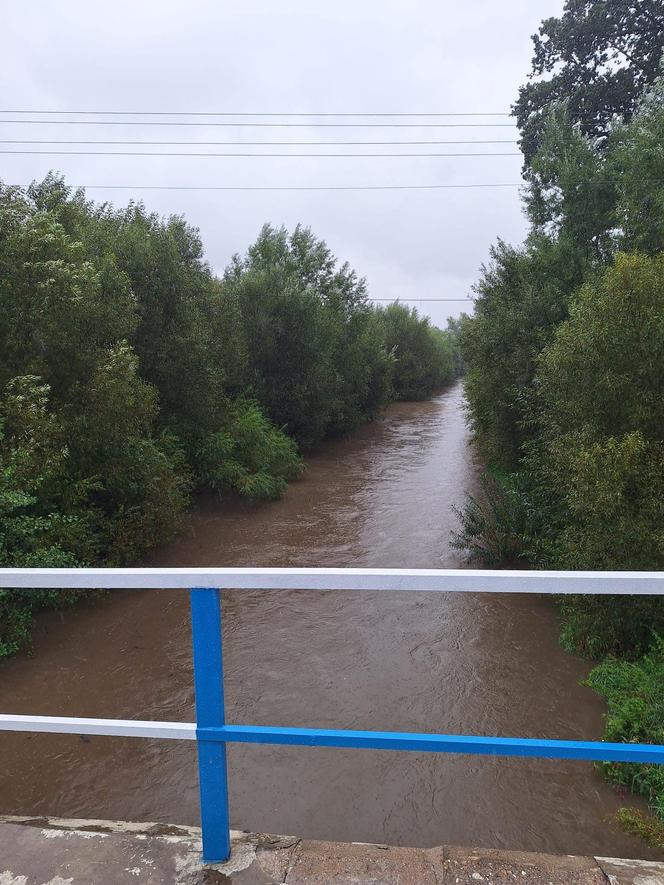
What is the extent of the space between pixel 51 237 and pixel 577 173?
439 inches

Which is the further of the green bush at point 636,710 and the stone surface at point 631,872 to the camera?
the green bush at point 636,710

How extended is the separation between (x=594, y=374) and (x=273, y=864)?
22.7 ft

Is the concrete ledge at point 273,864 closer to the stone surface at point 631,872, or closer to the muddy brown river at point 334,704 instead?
the stone surface at point 631,872

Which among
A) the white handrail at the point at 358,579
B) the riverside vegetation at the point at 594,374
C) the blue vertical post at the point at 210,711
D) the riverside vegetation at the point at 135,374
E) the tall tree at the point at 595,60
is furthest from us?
the tall tree at the point at 595,60

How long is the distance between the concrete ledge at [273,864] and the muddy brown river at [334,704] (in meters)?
2.63

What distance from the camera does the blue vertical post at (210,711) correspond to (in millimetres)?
1855

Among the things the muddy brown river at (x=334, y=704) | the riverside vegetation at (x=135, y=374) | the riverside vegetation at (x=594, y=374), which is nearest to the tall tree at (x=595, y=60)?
the riverside vegetation at (x=594, y=374)

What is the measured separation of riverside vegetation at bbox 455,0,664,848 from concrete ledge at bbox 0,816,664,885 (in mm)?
2739

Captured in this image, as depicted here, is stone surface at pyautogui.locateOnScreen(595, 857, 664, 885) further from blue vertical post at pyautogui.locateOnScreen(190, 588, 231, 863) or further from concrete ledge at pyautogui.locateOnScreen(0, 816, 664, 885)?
blue vertical post at pyautogui.locateOnScreen(190, 588, 231, 863)

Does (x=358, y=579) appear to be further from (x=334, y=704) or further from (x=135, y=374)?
(x=135, y=374)

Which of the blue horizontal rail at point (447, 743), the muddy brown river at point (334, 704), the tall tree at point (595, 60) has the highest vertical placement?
the tall tree at point (595, 60)

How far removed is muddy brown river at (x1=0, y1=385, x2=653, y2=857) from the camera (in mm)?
4523

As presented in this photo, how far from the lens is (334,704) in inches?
241

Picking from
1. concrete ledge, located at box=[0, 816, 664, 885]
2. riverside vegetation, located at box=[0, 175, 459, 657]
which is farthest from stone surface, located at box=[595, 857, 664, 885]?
riverside vegetation, located at box=[0, 175, 459, 657]
